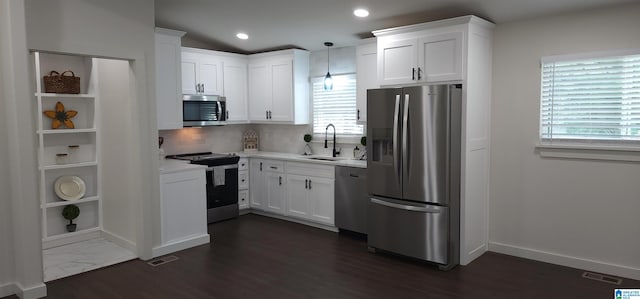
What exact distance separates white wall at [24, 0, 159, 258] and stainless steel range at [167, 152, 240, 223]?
129 cm

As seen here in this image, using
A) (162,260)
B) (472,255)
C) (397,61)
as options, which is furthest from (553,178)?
(162,260)

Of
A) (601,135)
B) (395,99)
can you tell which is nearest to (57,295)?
(395,99)

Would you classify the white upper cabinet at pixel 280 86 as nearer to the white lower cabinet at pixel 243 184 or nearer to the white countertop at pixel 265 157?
the white countertop at pixel 265 157

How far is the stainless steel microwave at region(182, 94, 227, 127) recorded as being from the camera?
19.3 ft

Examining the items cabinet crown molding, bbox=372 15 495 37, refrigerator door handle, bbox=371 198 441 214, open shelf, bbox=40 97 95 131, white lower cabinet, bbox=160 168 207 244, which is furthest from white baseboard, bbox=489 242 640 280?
open shelf, bbox=40 97 95 131

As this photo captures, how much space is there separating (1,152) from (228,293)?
218 centimetres

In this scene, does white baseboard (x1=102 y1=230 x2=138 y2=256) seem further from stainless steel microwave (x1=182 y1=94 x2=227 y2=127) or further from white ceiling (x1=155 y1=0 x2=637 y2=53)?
white ceiling (x1=155 y1=0 x2=637 y2=53)

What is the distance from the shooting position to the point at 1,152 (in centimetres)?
372

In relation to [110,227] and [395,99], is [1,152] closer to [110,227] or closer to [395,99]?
[110,227]

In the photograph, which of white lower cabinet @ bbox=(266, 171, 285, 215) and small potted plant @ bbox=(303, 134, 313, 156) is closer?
white lower cabinet @ bbox=(266, 171, 285, 215)

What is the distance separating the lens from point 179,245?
191 inches

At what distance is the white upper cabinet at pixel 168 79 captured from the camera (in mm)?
5078

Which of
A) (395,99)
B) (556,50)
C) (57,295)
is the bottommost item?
(57,295)

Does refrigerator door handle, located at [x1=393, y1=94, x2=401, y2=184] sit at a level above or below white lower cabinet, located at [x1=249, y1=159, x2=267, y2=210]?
above
